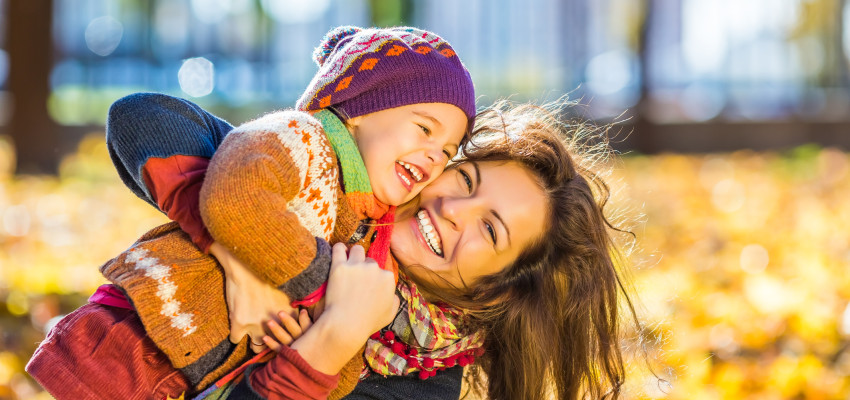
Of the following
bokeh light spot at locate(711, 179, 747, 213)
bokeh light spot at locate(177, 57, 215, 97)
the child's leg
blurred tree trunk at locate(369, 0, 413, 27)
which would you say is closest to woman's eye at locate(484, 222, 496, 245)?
the child's leg

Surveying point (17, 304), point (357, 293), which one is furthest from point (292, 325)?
point (17, 304)

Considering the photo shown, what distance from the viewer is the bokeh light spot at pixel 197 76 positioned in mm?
8008

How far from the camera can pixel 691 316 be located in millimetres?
3086

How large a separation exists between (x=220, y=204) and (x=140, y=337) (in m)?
0.40

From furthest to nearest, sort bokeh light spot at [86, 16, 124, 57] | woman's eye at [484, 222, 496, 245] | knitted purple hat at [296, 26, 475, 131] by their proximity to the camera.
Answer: bokeh light spot at [86, 16, 124, 57] < woman's eye at [484, 222, 496, 245] < knitted purple hat at [296, 26, 475, 131]

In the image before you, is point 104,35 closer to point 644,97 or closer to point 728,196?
point 644,97

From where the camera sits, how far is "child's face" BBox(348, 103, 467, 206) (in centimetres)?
192

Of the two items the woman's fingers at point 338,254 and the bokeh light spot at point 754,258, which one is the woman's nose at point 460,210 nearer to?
the woman's fingers at point 338,254

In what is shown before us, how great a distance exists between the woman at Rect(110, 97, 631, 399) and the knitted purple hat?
23 centimetres

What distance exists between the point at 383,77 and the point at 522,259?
59 cm

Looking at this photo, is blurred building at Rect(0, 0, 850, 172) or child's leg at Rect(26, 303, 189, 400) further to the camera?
blurred building at Rect(0, 0, 850, 172)

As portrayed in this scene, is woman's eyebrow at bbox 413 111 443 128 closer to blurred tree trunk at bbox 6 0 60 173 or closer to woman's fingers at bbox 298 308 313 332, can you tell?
woman's fingers at bbox 298 308 313 332

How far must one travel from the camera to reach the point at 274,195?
63.1 inches

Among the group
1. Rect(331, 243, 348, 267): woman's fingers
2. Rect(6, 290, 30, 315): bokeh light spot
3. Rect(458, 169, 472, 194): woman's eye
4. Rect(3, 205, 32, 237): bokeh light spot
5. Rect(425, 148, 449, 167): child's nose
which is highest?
Rect(425, 148, 449, 167): child's nose
